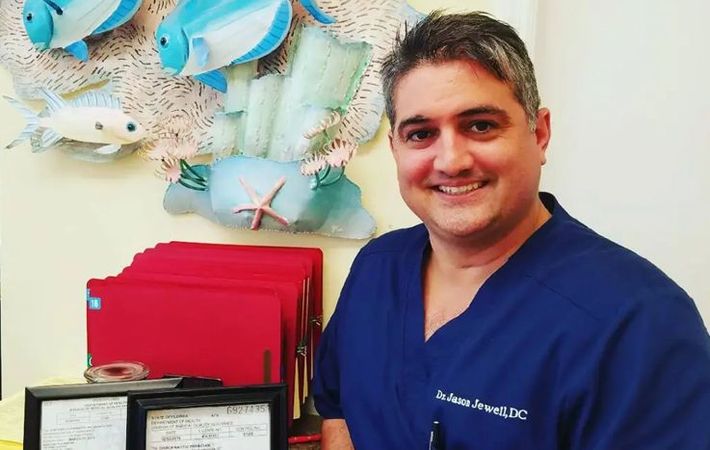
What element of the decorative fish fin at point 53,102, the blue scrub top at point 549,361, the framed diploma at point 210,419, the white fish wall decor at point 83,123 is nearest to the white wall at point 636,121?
the blue scrub top at point 549,361

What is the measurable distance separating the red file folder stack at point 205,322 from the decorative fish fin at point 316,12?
0.42 metres

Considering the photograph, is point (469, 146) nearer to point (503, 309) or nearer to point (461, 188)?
point (461, 188)

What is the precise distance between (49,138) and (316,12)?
544 millimetres

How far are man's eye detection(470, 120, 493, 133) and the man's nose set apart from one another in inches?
0.6

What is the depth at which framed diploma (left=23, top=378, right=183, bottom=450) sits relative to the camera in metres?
0.76

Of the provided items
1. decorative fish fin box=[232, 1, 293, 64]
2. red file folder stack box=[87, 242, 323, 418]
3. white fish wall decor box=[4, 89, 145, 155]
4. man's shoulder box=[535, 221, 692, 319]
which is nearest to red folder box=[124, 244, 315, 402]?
red file folder stack box=[87, 242, 323, 418]

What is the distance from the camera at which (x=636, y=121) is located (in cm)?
105

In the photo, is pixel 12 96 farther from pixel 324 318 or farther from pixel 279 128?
pixel 324 318

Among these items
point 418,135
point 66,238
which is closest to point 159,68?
point 66,238

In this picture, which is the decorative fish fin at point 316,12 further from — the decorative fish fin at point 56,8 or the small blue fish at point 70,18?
the decorative fish fin at point 56,8

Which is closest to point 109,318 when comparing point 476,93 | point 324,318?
point 324,318

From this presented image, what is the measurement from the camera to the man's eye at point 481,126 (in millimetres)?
746

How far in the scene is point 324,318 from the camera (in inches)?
46.1

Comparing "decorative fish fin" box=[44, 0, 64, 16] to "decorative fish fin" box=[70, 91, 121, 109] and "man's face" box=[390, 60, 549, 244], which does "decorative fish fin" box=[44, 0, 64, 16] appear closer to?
"decorative fish fin" box=[70, 91, 121, 109]
